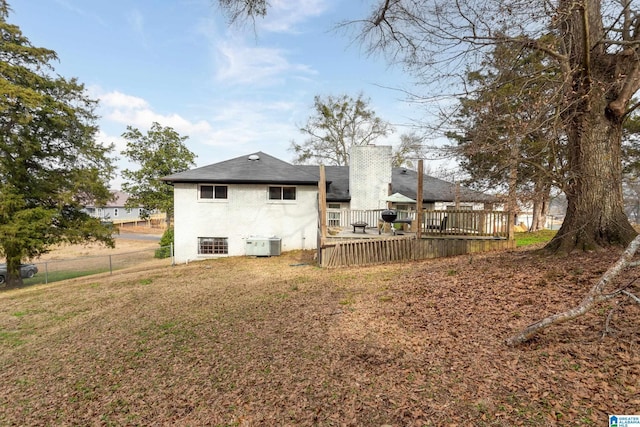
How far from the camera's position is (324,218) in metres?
9.46

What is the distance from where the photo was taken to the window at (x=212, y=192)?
13.4 metres

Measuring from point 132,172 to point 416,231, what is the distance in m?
25.0

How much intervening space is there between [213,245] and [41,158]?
8.97 meters

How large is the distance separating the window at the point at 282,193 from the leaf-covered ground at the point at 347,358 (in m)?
7.70

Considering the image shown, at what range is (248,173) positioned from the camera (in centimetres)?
1370

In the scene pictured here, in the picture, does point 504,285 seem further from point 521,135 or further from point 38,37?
point 38,37

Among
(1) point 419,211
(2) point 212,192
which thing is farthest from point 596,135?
(2) point 212,192

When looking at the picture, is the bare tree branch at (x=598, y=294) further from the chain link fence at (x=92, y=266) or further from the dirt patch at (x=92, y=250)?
the dirt patch at (x=92, y=250)

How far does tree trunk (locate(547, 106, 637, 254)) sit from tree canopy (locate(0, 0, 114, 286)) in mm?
17921

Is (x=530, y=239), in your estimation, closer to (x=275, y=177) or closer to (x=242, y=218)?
(x=275, y=177)

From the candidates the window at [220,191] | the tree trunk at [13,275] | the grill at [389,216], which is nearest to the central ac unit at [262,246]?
the window at [220,191]

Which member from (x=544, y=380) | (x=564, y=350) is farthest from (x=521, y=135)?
(x=544, y=380)

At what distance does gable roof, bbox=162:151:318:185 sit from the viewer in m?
13.0

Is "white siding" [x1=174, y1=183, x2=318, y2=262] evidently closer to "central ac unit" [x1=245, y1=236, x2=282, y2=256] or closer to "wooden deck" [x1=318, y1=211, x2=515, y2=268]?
"central ac unit" [x1=245, y1=236, x2=282, y2=256]
